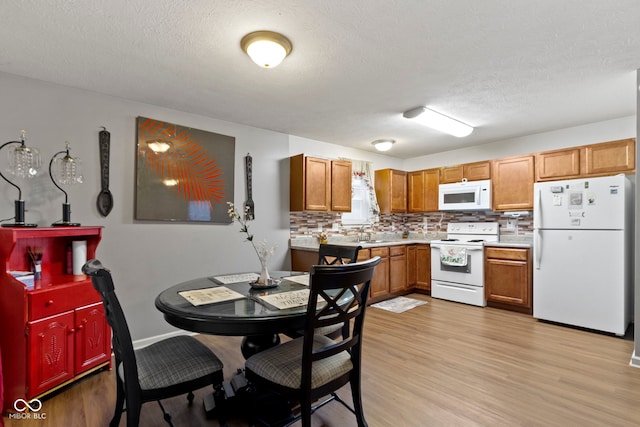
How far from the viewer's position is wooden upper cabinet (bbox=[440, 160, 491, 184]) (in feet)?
14.9

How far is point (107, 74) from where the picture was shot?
7.98ft

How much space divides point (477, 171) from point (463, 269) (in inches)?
→ 57.8

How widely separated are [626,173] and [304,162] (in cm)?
363

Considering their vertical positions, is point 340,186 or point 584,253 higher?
point 340,186

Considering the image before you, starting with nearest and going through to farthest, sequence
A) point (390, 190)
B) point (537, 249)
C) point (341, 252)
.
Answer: point (341, 252)
point (537, 249)
point (390, 190)

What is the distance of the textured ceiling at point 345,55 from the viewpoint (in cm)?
171

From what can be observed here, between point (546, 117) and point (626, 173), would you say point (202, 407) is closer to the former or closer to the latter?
point (546, 117)

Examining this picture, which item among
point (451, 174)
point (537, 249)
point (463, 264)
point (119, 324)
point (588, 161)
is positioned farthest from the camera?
point (451, 174)

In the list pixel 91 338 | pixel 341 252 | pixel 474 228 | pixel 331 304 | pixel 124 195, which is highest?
pixel 124 195

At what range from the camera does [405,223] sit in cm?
597

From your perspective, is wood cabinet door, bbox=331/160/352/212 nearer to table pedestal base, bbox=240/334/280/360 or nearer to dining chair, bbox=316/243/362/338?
dining chair, bbox=316/243/362/338

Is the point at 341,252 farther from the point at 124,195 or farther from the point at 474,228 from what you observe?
the point at 474,228

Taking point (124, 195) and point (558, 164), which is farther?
point (558, 164)

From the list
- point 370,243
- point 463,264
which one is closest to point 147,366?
point 370,243
